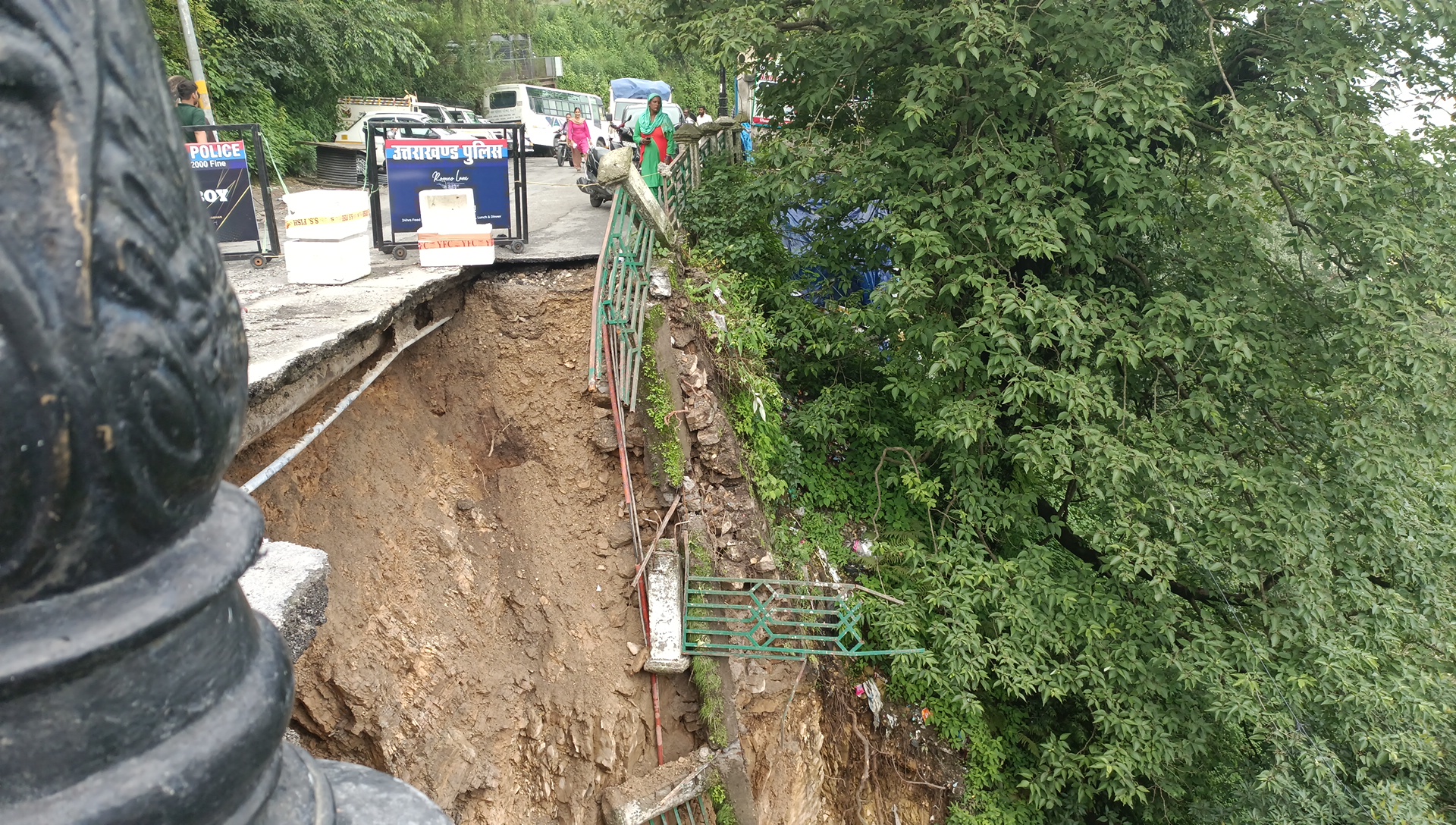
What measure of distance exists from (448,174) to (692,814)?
5.19 m

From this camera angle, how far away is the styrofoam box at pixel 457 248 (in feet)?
19.9

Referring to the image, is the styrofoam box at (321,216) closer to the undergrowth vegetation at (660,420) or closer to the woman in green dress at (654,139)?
the undergrowth vegetation at (660,420)

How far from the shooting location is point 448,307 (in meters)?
6.18

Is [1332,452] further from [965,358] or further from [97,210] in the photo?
[97,210]

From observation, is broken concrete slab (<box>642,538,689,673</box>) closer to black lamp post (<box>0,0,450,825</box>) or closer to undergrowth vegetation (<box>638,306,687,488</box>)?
undergrowth vegetation (<box>638,306,687,488</box>)

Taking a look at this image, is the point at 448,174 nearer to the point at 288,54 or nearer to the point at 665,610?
the point at 665,610

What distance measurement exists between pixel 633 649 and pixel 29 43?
5.54 meters

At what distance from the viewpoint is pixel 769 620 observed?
19.6 ft

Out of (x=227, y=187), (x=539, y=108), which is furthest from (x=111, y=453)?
(x=539, y=108)

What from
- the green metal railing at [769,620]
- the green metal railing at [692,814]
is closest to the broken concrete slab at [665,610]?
the green metal railing at [769,620]

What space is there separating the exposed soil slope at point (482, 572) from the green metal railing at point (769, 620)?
Result: 17.5 inches

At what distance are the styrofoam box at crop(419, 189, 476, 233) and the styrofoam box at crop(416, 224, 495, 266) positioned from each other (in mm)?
96

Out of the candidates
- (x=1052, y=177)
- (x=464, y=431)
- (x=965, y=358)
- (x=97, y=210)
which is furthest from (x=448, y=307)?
(x=97, y=210)

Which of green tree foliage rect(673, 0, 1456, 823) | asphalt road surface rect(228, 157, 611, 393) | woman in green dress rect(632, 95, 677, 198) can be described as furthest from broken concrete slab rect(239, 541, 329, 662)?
woman in green dress rect(632, 95, 677, 198)
